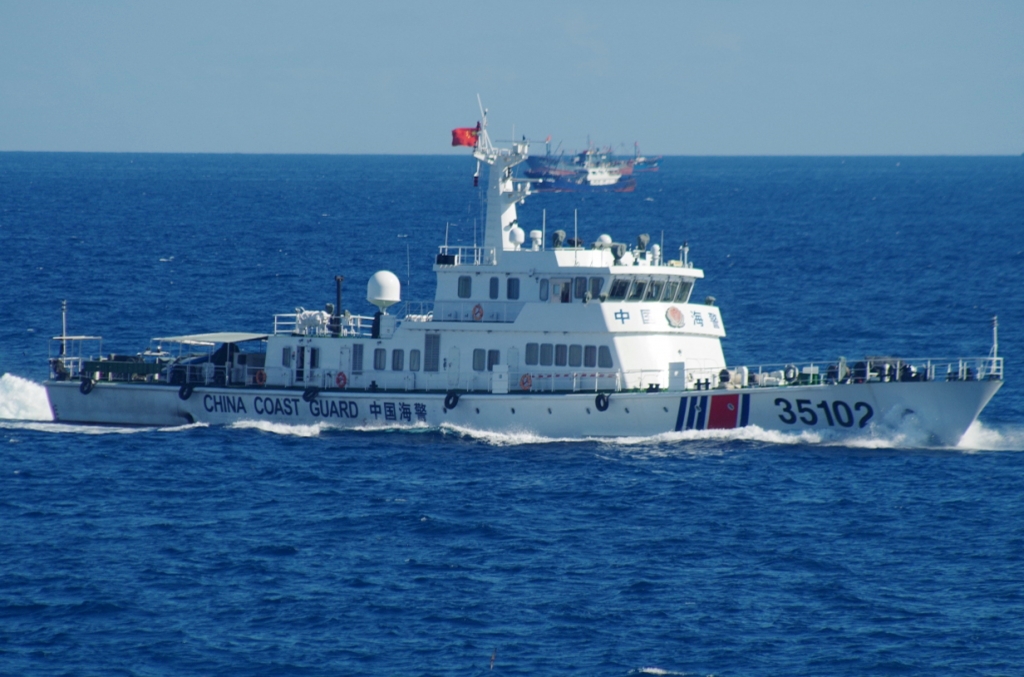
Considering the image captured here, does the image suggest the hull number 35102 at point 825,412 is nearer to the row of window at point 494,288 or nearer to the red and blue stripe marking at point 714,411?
the red and blue stripe marking at point 714,411

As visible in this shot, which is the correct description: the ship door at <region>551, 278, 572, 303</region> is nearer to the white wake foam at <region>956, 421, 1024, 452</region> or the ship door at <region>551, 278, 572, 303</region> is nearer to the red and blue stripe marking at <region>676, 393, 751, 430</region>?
the red and blue stripe marking at <region>676, 393, 751, 430</region>

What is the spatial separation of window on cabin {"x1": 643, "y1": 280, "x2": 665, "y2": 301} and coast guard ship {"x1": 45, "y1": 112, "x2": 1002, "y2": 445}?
0.07 meters

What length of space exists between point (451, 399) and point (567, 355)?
385 centimetres

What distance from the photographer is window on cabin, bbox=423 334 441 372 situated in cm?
4484

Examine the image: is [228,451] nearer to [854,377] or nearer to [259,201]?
[854,377]

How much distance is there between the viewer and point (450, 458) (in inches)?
1622

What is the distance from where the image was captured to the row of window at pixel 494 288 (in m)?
44.2

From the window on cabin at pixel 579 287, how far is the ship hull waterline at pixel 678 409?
3280 mm

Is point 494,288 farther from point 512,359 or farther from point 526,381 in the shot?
point 526,381

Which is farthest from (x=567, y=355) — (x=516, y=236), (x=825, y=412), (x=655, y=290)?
(x=825, y=412)

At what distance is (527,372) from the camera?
1719 inches

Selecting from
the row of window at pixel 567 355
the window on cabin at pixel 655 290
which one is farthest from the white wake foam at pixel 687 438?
the window on cabin at pixel 655 290

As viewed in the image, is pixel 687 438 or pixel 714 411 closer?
pixel 714 411

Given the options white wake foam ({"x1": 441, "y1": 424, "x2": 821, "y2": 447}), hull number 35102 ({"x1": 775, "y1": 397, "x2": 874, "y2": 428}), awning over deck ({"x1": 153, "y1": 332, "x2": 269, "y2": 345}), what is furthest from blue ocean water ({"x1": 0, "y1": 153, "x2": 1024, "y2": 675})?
awning over deck ({"x1": 153, "y1": 332, "x2": 269, "y2": 345})
